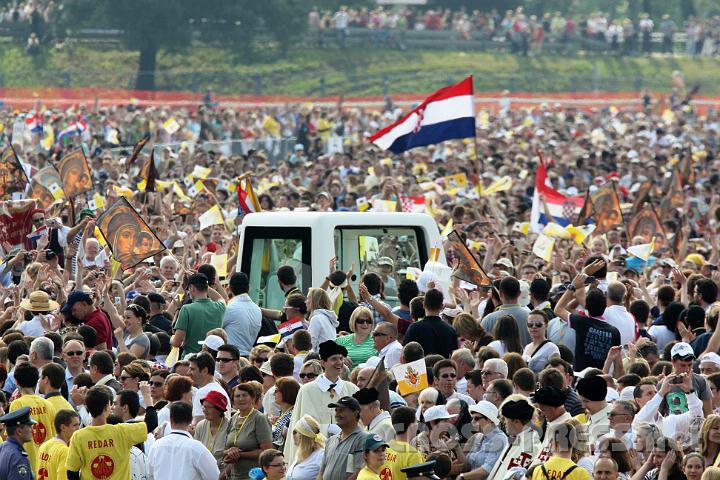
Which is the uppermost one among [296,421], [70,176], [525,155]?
[296,421]

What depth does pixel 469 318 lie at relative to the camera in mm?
13031

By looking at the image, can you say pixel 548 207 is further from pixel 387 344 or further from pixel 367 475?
pixel 367 475

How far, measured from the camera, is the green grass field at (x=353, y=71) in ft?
208

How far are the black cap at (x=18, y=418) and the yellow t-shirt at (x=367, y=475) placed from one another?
2115mm

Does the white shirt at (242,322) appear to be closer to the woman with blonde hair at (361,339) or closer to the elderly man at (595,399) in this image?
the woman with blonde hair at (361,339)

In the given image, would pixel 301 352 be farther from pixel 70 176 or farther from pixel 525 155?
pixel 525 155

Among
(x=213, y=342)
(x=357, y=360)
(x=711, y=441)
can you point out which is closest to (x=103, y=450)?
(x=213, y=342)

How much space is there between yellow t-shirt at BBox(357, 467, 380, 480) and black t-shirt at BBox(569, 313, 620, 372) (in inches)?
161

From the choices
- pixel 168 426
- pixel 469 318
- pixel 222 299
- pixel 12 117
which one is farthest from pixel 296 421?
pixel 12 117

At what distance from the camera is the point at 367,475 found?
9.30 metres

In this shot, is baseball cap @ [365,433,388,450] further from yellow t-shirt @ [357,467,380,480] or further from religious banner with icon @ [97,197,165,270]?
religious banner with icon @ [97,197,165,270]

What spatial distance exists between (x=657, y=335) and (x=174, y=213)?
424 inches

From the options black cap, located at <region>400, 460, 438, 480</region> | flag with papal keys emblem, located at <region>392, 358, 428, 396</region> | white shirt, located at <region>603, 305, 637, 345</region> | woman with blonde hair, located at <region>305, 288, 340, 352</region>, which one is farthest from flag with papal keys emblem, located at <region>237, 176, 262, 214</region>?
black cap, located at <region>400, 460, 438, 480</region>

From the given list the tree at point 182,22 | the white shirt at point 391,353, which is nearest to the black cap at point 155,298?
the white shirt at point 391,353
